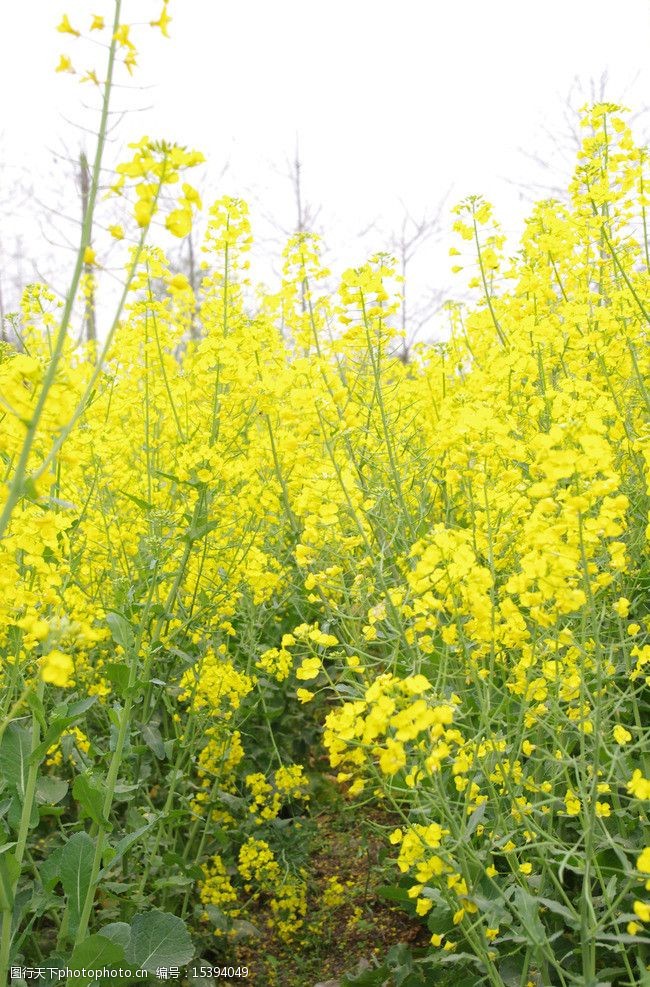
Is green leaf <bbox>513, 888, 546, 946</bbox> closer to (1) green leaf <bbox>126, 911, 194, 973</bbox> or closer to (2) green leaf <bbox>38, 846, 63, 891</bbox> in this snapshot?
(1) green leaf <bbox>126, 911, 194, 973</bbox>

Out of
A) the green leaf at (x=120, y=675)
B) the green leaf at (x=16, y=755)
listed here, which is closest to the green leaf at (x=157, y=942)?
the green leaf at (x=16, y=755)

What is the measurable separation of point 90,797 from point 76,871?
0.80ft

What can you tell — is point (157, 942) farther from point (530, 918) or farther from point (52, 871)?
point (530, 918)

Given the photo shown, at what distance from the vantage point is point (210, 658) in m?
3.13

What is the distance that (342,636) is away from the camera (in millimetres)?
3117

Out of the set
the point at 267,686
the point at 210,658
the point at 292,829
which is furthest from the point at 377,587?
the point at 292,829

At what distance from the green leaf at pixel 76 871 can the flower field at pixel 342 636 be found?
0.01m

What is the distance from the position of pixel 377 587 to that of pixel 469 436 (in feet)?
1.69

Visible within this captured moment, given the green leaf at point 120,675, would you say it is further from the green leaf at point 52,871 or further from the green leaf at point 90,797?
the green leaf at point 52,871

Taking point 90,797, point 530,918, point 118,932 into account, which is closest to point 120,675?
point 90,797

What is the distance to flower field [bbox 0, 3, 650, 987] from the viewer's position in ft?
6.21

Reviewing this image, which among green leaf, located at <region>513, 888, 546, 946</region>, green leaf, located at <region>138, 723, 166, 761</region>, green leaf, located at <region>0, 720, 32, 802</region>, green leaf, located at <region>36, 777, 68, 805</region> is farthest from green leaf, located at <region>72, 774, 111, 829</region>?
green leaf, located at <region>513, 888, 546, 946</region>

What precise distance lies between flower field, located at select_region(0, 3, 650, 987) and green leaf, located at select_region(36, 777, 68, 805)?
0.03 metres

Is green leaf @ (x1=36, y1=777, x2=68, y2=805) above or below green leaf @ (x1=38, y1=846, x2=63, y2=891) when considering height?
above
